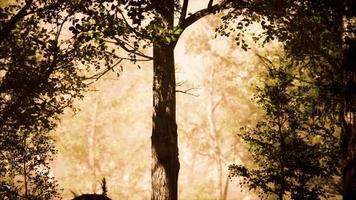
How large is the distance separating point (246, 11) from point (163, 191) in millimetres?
4927

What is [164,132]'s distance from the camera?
31.2 ft

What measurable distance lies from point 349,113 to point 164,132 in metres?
4.58

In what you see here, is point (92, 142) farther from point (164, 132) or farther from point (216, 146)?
point (164, 132)

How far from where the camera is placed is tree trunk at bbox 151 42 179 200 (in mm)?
9422

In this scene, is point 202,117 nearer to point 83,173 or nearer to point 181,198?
point 181,198

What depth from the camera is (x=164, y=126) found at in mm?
9539

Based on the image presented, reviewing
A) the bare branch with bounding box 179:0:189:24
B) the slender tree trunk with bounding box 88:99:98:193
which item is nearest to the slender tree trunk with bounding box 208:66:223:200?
the slender tree trunk with bounding box 88:99:98:193

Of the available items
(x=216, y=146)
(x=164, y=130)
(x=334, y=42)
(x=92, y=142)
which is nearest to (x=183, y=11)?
(x=164, y=130)

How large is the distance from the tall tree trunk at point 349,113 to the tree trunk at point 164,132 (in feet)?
14.0

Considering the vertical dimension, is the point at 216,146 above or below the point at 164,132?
above

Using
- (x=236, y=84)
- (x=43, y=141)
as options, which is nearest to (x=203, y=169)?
(x=236, y=84)

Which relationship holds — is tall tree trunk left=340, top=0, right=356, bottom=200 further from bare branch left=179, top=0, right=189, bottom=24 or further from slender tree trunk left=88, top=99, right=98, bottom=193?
slender tree trunk left=88, top=99, right=98, bottom=193

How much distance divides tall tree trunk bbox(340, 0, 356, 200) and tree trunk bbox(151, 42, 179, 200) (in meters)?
4.26

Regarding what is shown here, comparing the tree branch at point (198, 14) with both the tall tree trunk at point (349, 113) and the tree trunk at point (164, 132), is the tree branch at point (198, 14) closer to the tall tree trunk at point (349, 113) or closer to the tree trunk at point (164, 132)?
the tree trunk at point (164, 132)
